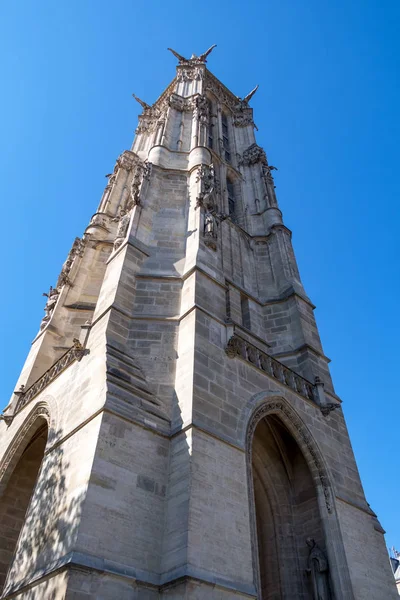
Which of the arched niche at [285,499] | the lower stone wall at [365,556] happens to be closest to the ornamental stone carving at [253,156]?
the arched niche at [285,499]

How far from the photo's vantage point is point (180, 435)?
877cm

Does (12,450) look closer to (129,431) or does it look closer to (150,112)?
(129,431)

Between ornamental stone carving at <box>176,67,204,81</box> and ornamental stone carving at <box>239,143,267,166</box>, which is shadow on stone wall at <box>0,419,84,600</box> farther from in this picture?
ornamental stone carving at <box>176,67,204,81</box>

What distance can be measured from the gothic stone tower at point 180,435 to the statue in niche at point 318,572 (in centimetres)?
4

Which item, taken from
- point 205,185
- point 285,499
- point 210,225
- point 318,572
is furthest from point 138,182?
point 318,572

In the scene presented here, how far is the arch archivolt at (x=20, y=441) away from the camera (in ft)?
36.7

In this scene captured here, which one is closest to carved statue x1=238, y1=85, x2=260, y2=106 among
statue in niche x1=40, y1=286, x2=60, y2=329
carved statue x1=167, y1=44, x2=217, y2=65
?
carved statue x1=167, y1=44, x2=217, y2=65

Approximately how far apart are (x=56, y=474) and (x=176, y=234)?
7.64 meters

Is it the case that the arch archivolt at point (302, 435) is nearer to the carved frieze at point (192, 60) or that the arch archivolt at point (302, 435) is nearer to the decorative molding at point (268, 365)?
the decorative molding at point (268, 365)

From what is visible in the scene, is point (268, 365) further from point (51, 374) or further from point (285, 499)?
point (51, 374)

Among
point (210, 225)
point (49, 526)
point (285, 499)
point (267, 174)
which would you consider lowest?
point (49, 526)

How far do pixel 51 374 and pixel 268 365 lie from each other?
5329mm

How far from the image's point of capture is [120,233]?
555 inches

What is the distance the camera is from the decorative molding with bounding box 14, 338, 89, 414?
1053 cm
